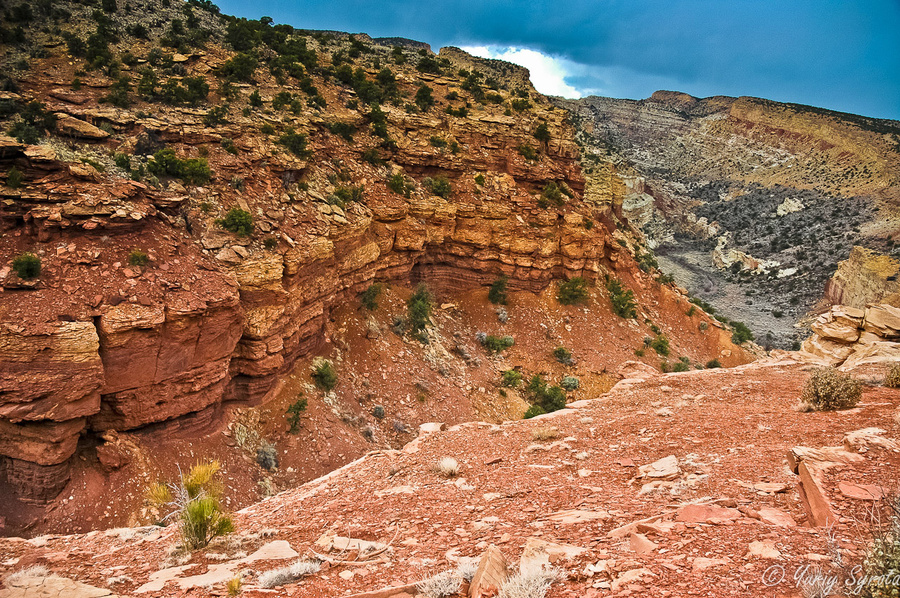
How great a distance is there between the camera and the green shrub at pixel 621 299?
28.2 meters

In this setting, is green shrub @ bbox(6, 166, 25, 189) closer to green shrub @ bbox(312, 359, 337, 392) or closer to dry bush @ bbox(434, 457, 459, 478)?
green shrub @ bbox(312, 359, 337, 392)

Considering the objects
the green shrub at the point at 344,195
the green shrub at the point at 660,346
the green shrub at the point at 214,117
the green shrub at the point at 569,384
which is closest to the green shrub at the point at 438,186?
the green shrub at the point at 344,195

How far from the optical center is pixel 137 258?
11.8 m

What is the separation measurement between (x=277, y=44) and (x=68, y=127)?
15.7 metres

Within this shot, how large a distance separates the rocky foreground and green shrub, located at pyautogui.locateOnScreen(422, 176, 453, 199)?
1646 cm

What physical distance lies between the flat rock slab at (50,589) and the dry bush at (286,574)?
167 cm

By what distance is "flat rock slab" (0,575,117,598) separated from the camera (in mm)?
5023

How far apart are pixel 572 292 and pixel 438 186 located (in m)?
10.1

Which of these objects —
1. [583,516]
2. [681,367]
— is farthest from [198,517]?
[681,367]

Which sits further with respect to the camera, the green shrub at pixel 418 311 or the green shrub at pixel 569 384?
the green shrub at pixel 569 384

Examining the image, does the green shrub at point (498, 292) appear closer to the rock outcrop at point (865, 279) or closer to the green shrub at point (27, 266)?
the green shrub at point (27, 266)

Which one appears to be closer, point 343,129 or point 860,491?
point 860,491

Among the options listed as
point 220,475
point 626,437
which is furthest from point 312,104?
point 626,437

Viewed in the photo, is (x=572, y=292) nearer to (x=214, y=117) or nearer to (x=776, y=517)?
(x=214, y=117)
